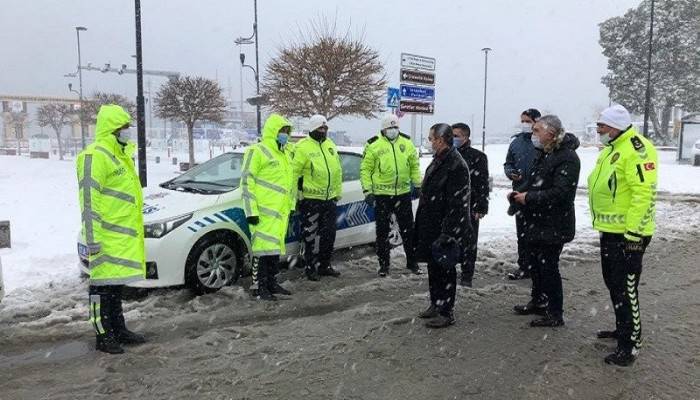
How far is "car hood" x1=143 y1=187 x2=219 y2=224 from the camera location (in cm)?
559

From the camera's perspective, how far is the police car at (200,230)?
5.44 metres

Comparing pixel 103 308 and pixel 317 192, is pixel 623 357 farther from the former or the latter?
pixel 103 308

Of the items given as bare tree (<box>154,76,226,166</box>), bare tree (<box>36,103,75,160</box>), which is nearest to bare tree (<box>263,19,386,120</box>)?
bare tree (<box>154,76,226,166</box>)

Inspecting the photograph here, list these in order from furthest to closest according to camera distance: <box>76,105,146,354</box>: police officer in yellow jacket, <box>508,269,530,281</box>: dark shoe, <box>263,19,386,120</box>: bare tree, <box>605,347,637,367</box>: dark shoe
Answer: <box>263,19,386,120</box>: bare tree < <box>508,269,530,281</box>: dark shoe < <box>76,105,146,354</box>: police officer in yellow jacket < <box>605,347,637,367</box>: dark shoe

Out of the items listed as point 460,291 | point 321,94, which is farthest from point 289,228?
point 321,94

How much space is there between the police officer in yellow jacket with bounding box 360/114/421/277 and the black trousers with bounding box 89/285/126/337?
3160 mm

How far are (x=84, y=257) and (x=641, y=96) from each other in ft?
146

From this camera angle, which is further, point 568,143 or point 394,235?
point 394,235

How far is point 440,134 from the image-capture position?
4742mm

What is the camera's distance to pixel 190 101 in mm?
27859

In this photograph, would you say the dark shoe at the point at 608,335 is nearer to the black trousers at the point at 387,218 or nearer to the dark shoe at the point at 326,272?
the black trousers at the point at 387,218

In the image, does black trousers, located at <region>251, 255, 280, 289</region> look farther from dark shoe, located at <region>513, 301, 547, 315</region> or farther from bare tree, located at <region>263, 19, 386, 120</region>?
bare tree, located at <region>263, 19, 386, 120</region>

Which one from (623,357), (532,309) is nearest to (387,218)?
(532,309)

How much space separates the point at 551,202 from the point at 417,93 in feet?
22.1
